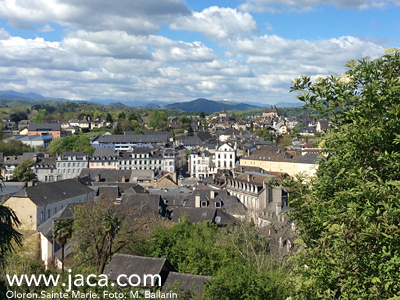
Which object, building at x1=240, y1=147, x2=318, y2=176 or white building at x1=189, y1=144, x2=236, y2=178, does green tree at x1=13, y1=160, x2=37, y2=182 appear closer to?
white building at x1=189, y1=144, x2=236, y2=178

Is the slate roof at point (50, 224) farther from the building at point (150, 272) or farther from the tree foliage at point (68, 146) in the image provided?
the tree foliage at point (68, 146)

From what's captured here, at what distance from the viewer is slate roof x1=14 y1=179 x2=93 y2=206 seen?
43844 millimetres

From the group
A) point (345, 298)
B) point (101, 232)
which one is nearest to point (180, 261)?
point (101, 232)

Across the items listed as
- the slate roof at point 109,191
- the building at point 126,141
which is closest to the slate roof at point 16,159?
the building at point 126,141

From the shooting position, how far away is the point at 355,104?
966 cm

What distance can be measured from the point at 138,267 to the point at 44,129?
4690 inches

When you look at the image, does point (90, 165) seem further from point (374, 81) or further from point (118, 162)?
point (374, 81)

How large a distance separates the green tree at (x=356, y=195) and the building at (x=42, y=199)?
111ft

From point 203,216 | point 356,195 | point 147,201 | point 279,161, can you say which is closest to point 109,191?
point 147,201

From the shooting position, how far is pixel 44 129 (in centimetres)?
12912

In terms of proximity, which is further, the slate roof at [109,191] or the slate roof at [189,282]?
the slate roof at [109,191]

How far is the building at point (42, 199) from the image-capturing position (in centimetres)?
4244

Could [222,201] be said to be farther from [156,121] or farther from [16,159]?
[156,121]

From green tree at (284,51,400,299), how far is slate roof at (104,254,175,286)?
11.6 m
